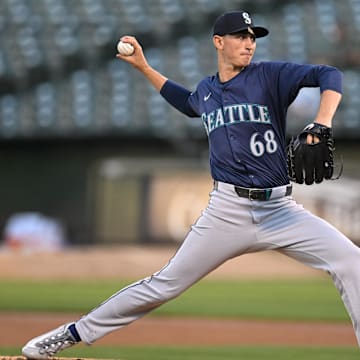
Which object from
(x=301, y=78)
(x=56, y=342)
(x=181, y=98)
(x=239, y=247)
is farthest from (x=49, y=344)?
(x=301, y=78)

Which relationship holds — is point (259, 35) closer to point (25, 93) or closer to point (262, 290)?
point (262, 290)

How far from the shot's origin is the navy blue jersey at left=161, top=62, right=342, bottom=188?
394 centimetres

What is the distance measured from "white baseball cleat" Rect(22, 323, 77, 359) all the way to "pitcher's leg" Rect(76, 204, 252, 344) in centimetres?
7

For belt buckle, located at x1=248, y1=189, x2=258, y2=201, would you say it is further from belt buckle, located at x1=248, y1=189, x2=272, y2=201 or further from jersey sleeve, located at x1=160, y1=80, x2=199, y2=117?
jersey sleeve, located at x1=160, y1=80, x2=199, y2=117

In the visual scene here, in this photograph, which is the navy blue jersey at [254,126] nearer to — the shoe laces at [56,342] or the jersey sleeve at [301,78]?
the jersey sleeve at [301,78]

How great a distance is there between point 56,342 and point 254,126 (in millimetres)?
1294

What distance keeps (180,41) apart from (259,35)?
13458 millimetres

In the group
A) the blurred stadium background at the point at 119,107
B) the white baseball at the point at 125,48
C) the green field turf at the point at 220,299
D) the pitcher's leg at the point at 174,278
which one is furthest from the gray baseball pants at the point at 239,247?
the blurred stadium background at the point at 119,107

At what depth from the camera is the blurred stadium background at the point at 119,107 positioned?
16.2m

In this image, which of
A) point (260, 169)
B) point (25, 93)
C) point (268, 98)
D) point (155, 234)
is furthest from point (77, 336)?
point (25, 93)

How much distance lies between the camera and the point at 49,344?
161 inches

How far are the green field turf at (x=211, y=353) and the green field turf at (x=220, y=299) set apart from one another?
7.40 ft

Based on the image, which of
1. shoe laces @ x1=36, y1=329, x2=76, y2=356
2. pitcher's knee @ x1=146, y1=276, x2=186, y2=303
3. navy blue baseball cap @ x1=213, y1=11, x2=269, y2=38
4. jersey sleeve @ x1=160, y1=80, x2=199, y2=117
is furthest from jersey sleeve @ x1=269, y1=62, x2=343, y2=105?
shoe laces @ x1=36, y1=329, x2=76, y2=356

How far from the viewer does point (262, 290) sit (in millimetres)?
11875
